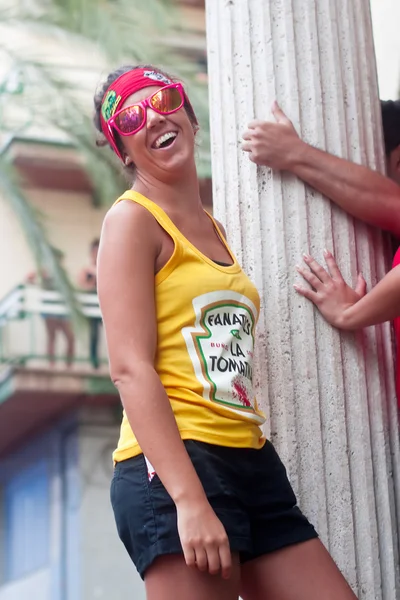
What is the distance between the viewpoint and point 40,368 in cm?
1114

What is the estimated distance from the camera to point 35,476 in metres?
11.4

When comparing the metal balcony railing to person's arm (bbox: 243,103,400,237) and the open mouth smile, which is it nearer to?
person's arm (bbox: 243,103,400,237)

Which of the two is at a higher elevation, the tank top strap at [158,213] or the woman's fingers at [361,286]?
the tank top strap at [158,213]

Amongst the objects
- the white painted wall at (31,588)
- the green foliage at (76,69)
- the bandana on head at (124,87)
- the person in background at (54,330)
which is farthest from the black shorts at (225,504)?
the white painted wall at (31,588)

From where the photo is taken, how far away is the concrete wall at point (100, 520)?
1087cm

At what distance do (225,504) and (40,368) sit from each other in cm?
914

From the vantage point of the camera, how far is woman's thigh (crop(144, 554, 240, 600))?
2.07 meters

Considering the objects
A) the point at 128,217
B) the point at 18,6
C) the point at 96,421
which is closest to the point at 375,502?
the point at 128,217

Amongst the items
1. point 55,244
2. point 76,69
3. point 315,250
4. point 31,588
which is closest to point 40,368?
point 55,244

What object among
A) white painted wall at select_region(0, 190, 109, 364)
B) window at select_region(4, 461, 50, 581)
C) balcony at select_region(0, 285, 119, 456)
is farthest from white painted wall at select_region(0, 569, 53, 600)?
white painted wall at select_region(0, 190, 109, 364)

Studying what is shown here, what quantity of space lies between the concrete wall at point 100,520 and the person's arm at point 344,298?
326 inches

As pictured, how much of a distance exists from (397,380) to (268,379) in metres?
0.40

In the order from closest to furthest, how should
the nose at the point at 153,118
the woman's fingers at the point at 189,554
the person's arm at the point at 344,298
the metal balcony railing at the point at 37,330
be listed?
the woman's fingers at the point at 189,554 < the nose at the point at 153,118 < the person's arm at the point at 344,298 < the metal balcony railing at the point at 37,330

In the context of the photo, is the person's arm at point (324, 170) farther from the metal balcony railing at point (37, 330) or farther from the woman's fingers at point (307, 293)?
the metal balcony railing at point (37, 330)
